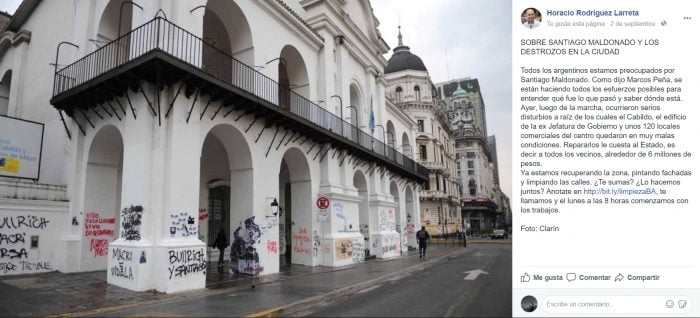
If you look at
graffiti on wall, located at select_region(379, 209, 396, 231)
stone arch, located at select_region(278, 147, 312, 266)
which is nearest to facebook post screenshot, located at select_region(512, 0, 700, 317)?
stone arch, located at select_region(278, 147, 312, 266)

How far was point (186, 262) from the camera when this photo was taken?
35.1 feet

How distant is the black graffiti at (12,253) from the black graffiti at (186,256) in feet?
19.6

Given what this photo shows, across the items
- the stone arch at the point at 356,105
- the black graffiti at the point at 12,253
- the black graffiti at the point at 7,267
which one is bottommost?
the black graffiti at the point at 7,267

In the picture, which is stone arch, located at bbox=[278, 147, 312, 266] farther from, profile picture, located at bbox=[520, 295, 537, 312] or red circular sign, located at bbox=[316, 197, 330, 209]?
profile picture, located at bbox=[520, 295, 537, 312]

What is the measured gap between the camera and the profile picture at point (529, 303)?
315 cm

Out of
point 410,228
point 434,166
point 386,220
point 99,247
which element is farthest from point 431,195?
point 99,247

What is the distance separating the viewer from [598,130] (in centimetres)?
329

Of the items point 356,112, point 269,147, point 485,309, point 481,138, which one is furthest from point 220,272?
point 481,138

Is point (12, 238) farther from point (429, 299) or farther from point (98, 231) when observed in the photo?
point (429, 299)

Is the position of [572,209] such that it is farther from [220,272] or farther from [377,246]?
[377,246]

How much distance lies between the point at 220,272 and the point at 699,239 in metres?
13.7

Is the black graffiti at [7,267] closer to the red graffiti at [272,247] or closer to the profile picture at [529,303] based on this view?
the red graffiti at [272,247]

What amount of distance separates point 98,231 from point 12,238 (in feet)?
7.27

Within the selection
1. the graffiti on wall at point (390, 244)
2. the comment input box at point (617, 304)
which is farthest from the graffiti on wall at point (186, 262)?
the graffiti on wall at point (390, 244)
